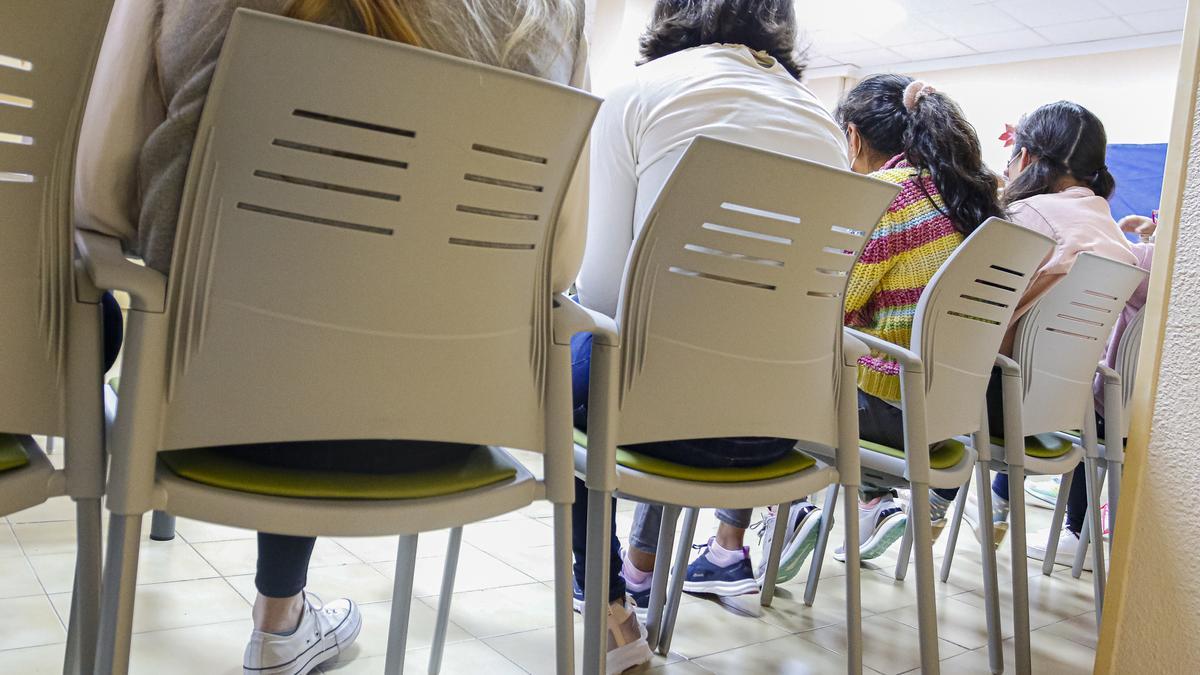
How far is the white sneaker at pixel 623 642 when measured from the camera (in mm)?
1795

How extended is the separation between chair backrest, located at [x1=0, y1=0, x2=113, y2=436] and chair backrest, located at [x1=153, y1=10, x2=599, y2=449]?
102mm

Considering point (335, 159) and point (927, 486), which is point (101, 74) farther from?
point (927, 486)

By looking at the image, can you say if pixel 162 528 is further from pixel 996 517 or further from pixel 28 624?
pixel 996 517

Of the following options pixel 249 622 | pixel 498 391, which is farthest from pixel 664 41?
pixel 249 622

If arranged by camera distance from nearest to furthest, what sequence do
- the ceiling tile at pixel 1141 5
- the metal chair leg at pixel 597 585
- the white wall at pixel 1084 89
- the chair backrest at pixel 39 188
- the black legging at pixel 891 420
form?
the chair backrest at pixel 39 188 → the metal chair leg at pixel 597 585 → the black legging at pixel 891 420 → the ceiling tile at pixel 1141 5 → the white wall at pixel 1084 89

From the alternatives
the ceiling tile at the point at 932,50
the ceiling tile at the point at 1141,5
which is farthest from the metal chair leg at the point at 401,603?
the ceiling tile at the point at 932,50

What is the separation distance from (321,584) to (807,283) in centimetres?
127

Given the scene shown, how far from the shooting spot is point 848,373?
1501mm

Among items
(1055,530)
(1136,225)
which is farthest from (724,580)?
(1136,225)

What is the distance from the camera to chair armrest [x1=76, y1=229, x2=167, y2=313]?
2.88 ft

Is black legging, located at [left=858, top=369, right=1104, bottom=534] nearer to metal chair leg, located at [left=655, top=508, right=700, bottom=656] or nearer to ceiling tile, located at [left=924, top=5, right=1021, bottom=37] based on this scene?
metal chair leg, located at [left=655, top=508, right=700, bottom=656]

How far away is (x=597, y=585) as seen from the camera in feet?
4.11

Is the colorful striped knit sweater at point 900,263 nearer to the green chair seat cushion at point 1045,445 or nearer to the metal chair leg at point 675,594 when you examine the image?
the green chair seat cushion at point 1045,445

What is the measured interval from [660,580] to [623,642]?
7.1 inches
